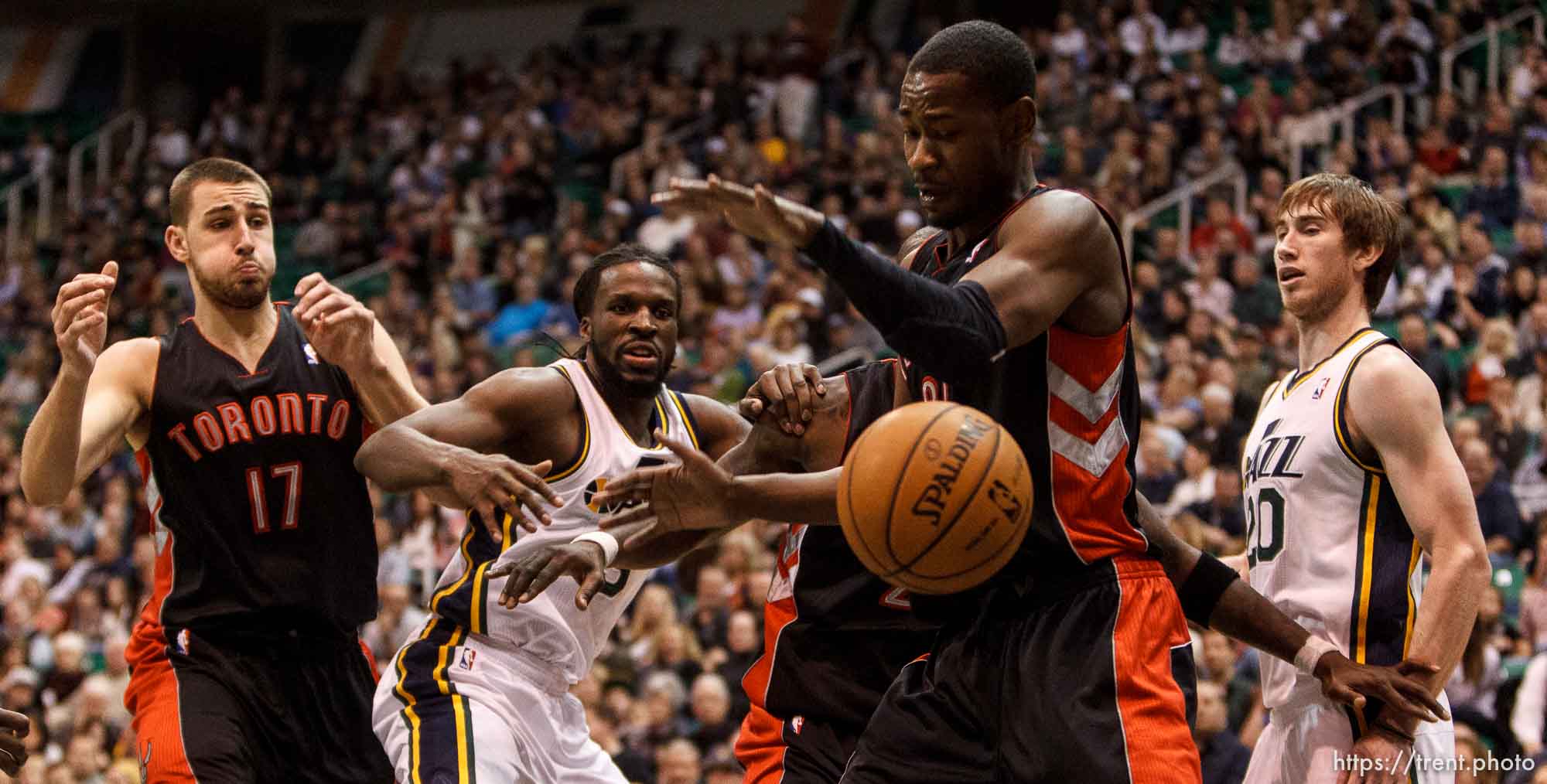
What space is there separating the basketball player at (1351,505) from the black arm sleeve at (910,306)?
1428 millimetres

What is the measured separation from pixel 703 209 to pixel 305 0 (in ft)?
73.8

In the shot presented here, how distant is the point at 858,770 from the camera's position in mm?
3748

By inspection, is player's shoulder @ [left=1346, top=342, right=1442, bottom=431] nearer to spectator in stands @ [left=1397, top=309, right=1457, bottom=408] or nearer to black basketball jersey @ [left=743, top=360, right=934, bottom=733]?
black basketball jersey @ [left=743, top=360, right=934, bottom=733]

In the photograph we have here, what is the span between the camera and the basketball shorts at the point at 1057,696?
3.56 meters

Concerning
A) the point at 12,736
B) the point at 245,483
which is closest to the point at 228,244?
the point at 245,483

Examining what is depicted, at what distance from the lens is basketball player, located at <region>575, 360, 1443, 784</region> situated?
422 centimetres

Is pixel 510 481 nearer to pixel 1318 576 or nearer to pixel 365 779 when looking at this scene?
pixel 365 779

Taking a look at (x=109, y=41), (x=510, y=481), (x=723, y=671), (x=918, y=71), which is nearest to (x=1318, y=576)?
(x=918, y=71)

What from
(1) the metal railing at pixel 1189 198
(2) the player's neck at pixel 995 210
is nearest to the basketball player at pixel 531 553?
(2) the player's neck at pixel 995 210

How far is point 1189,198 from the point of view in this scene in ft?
46.1

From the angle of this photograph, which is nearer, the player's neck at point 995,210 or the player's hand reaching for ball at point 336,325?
the player's neck at point 995,210

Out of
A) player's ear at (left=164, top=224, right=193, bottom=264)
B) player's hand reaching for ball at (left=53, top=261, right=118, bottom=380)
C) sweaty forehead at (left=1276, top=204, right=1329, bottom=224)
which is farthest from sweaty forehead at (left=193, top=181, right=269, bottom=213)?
sweaty forehead at (left=1276, top=204, right=1329, bottom=224)

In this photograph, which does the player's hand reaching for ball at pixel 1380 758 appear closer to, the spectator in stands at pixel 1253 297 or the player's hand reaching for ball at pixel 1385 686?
the player's hand reaching for ball at pixel 1385 686

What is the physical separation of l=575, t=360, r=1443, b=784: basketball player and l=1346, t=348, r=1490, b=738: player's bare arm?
11.8 inches
